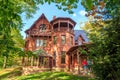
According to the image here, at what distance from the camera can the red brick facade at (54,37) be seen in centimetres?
3944

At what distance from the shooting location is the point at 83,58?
36469 millimetres

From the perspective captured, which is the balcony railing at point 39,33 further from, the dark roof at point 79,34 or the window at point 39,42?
the dark roof at point 79,34

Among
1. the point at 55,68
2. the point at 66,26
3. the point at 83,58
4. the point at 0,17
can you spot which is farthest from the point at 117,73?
the point at 66,26

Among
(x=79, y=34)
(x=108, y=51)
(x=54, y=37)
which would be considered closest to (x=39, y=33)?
(x=54, y=37)

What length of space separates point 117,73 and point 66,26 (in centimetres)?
2900

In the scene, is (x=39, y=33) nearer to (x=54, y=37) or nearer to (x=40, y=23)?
(x=40, y=23)

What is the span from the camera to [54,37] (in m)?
41.1

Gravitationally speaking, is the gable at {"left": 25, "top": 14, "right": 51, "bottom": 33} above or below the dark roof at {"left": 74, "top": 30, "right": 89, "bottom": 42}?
above

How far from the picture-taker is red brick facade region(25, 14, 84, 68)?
3944cm

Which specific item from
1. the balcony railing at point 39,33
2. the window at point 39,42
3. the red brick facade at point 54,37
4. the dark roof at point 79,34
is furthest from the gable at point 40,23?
the dark roof at point 79,34

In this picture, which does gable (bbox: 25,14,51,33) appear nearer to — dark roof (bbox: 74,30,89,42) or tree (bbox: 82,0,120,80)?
dark roof (bbox: 74,30,89,42)

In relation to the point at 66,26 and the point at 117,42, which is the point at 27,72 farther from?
the point at 117,42

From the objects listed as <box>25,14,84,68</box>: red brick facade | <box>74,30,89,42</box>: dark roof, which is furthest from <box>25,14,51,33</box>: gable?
<box>74,30,89,42</box>: dark roof

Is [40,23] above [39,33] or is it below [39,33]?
above
